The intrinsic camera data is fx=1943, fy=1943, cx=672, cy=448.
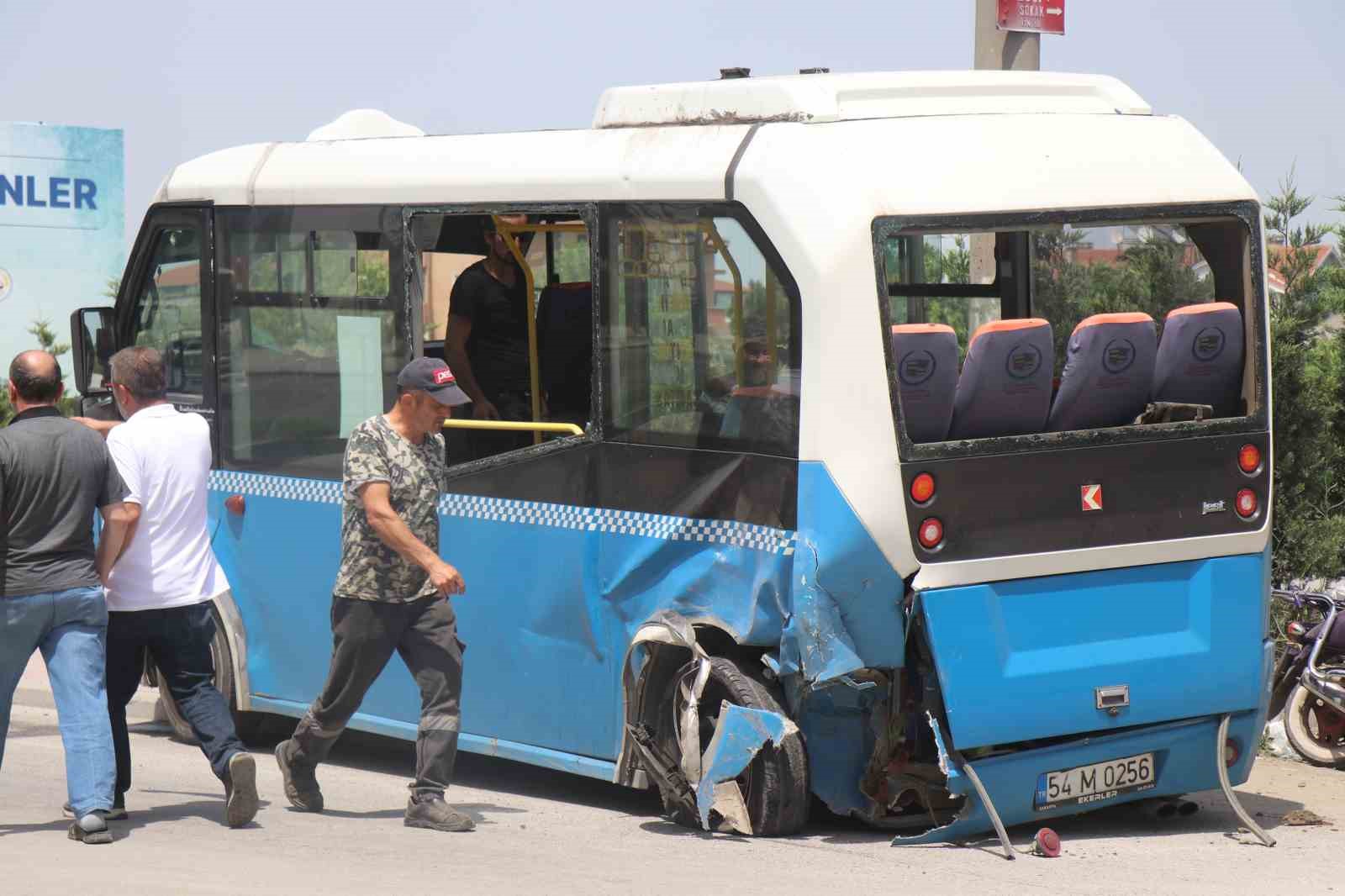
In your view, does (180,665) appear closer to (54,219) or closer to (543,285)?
(543,285)

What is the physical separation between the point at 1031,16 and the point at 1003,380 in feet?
12.7

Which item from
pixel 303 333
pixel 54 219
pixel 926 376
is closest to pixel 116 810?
pixel 303 333

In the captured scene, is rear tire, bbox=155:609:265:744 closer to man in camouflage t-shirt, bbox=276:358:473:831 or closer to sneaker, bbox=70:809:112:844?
man in camouflage t-shirt, bbox=276:358:473:831

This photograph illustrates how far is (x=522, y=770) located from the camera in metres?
8.99

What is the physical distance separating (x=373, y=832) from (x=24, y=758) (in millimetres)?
2783

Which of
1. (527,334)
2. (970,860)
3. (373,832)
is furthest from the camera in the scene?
(527,334)

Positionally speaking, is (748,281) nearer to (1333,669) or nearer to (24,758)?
(1333,669)

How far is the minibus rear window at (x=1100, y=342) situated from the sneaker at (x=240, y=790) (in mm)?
2693

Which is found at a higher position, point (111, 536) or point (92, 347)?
point (92, 347)

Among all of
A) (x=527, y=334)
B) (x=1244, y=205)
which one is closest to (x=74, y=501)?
(x=527, y=334)

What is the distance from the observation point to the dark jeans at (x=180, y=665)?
23.4 ft

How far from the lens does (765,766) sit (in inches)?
277

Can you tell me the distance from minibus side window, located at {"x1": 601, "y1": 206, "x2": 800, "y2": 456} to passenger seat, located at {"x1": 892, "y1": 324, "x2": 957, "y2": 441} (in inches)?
14.9

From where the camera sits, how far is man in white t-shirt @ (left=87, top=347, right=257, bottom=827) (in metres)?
7.09
